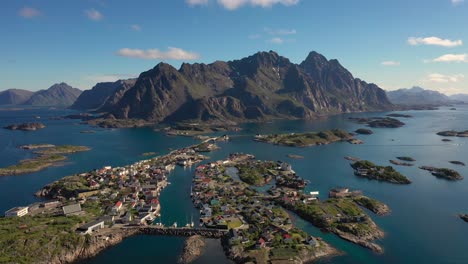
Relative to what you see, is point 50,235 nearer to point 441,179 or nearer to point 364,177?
point 364,177

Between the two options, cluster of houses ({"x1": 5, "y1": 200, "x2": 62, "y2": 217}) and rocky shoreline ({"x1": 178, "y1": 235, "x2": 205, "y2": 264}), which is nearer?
rocky shoreline ({"x1": 178, "y1": 235, "x2": 205, "y2": 264})

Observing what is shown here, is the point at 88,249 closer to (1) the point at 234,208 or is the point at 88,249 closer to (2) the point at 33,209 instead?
(2) the point at 33,209

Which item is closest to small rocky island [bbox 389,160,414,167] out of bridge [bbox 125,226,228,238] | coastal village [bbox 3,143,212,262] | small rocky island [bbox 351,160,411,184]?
small rocky island [bbox 351,160,411,184]

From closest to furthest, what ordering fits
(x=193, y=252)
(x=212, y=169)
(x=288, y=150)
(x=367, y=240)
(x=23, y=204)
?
(x=193, y=252) < (x=367, y=240) < (x=23, y=204) < (x=212, y=169) < (x=288, y=150)

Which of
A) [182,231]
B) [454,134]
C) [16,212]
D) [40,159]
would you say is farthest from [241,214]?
[454,134]

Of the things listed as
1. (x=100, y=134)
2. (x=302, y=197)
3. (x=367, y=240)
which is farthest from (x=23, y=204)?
(x=100, y=134)

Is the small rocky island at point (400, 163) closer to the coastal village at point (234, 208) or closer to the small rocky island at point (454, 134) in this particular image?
the coastal village at point (234, 208)

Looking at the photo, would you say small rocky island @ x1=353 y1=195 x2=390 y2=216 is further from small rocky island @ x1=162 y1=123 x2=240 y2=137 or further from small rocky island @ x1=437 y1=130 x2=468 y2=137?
small rocky island @ x1=437 y1=130 x2=468 y2=137
